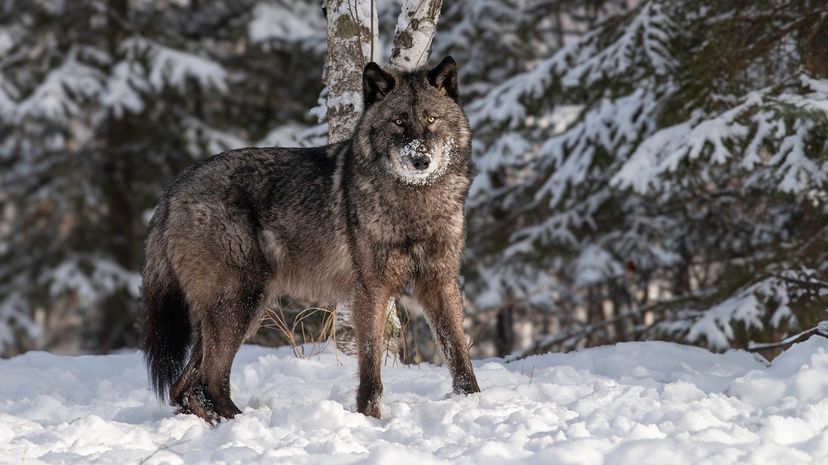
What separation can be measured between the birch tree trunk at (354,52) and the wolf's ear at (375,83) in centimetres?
147

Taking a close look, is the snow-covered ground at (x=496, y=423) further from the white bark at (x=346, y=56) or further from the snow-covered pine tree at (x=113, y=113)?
the snow-covered pine tree at (x=113, y=113)

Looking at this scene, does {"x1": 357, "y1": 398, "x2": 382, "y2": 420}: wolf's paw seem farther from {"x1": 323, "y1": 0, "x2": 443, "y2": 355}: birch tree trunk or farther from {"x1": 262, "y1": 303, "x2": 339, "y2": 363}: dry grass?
{"x1": 323, "y1": 0, "x2": 443, "y2": 355}: birch tree trunk

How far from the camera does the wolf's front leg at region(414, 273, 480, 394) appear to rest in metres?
5.11

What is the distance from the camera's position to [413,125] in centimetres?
505

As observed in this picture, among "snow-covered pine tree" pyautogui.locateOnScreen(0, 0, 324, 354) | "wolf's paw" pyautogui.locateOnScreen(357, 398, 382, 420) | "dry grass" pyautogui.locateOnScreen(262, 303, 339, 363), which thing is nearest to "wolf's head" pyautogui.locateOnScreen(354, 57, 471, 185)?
"wolf's paw" pyautogui.locateOnScreen(357, 398, 382, 420)

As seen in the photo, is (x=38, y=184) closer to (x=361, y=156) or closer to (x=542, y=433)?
(x=361, y=156)

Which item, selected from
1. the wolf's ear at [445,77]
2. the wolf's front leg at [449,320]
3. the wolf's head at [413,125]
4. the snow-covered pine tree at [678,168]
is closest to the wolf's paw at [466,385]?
the wolf's front leg at [449,320]

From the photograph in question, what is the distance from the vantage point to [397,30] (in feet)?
23.0

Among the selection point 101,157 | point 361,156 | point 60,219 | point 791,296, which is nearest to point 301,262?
point 361,156

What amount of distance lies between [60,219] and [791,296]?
15.0m

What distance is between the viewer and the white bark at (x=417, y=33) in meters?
6.84

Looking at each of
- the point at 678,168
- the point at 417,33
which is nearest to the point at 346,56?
the point at 417,33

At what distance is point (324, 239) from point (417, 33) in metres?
2.21

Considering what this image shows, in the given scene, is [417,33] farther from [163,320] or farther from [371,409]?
[371,409]
